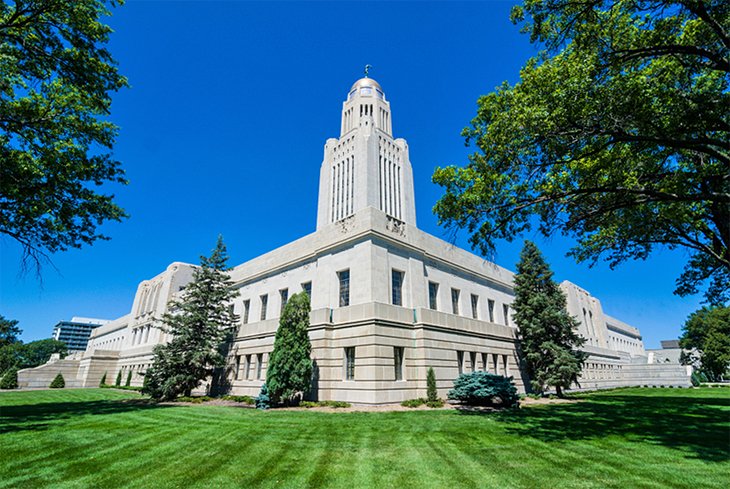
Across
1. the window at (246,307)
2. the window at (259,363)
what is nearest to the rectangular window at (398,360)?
the window at (259,363)

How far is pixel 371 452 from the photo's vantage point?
7945mm

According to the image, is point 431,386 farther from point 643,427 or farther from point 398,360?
point 643,427

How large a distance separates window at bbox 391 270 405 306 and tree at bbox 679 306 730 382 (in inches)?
1812

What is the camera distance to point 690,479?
19.1 ft

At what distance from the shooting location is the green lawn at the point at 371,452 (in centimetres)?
610

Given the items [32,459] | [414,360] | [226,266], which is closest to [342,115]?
[226,266]

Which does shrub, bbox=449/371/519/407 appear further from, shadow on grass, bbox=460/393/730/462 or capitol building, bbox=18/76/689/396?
capitol building, bbox=18/76/689/396

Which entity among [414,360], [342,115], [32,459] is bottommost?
[32,459]

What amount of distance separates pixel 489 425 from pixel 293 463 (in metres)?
6.86

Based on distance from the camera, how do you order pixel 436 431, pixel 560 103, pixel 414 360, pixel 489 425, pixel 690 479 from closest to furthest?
pixel 690 479 < pixel 560 103 < pixel 436 431 < pixel 489 425 < pixel 414 360

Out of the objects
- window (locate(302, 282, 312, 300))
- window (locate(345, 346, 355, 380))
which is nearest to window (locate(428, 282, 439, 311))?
window (locate(345, 346, 355, 380))

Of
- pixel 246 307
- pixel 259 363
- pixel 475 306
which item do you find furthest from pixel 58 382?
pixel 475 306

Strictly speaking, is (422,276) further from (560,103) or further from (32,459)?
(32,459)

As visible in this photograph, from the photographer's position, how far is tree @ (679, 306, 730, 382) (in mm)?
46594
